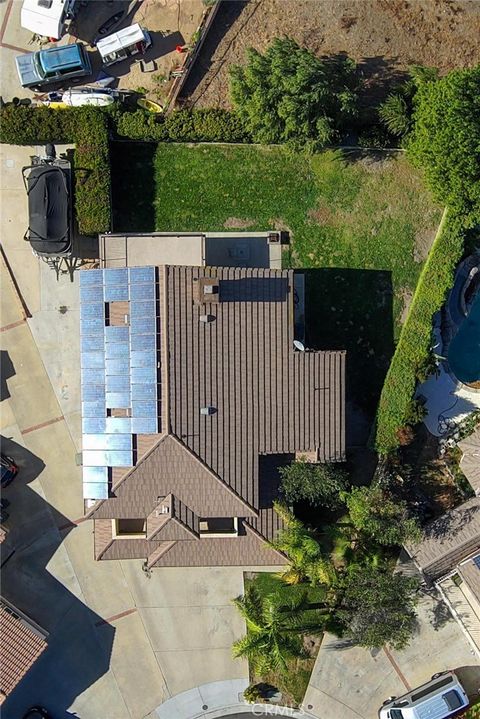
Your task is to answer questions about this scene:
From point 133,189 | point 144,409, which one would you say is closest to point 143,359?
point 144,409

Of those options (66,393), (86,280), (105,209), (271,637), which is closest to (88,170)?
(105,209)

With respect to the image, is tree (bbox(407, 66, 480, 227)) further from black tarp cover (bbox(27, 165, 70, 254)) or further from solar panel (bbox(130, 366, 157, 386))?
black tarp cover (bbox(27, 165, 70, 254))

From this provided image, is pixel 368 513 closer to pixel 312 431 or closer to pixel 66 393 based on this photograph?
pixel 312 431

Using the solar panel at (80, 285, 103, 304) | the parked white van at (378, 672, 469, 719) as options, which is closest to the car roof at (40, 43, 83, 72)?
the solar panel at (80, 285, 103, 304)

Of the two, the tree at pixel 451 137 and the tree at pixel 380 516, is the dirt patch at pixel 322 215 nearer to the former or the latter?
the tree at pixel 451 137

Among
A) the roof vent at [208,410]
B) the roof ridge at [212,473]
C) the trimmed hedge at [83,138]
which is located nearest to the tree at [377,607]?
the roof ridge at [212,473]
